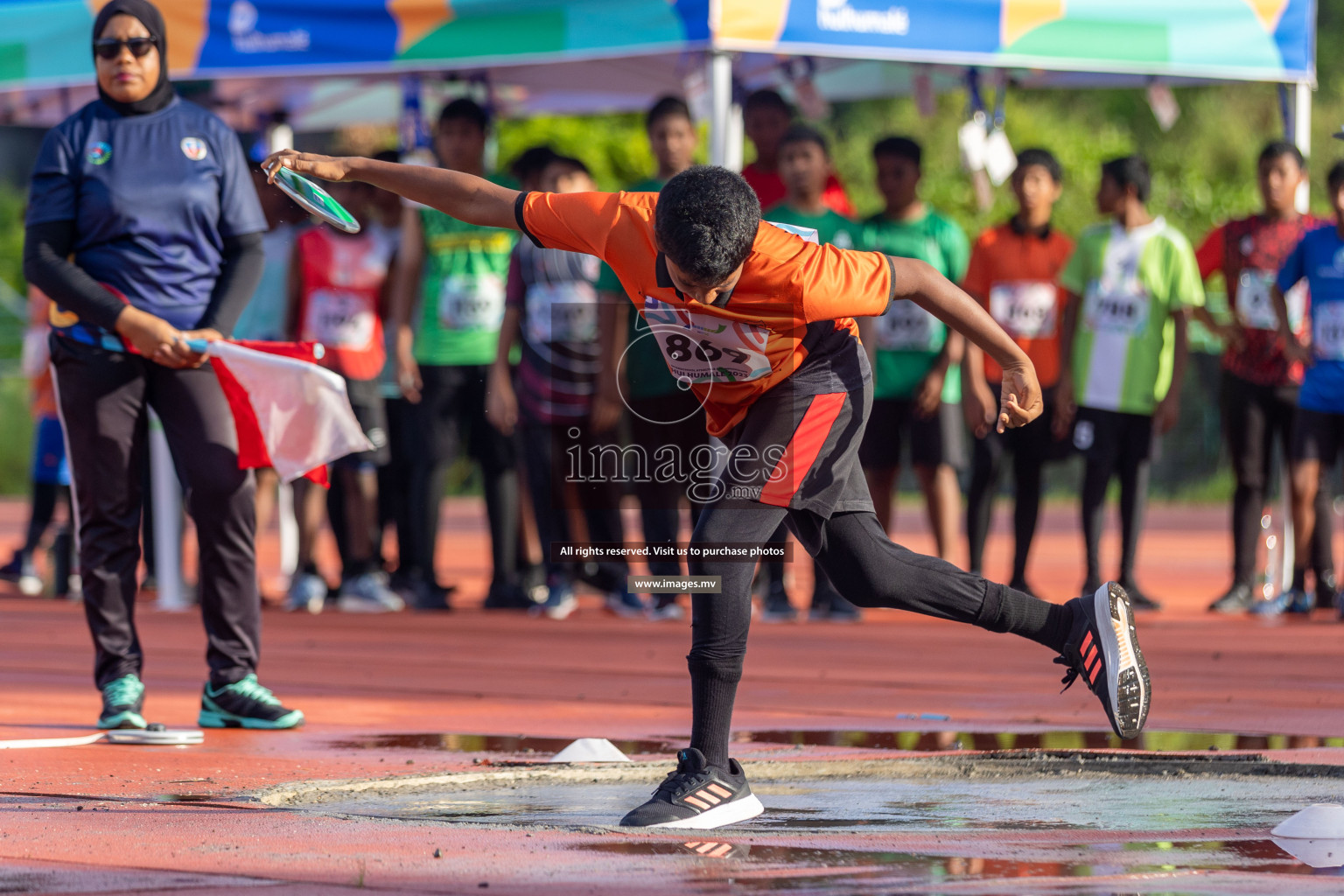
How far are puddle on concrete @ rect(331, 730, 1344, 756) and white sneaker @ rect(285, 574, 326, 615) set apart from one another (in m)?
4.01

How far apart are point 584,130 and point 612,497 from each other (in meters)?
17.2

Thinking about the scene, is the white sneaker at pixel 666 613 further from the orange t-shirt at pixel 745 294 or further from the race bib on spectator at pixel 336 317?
the orange t-shirt at pixel 745 294

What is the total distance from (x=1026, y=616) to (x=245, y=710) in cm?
246

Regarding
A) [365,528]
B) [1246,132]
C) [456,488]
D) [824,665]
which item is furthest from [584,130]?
[824,665]

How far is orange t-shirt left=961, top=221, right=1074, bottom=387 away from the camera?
8.97m

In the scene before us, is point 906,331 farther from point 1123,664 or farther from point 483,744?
point 1123,664

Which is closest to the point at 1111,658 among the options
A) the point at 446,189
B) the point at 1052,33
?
the point at 446,189

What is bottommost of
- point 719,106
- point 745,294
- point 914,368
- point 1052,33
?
point 914,368

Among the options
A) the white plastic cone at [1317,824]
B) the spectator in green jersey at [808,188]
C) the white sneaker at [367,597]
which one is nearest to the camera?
the white plastic cone at [1317,824]

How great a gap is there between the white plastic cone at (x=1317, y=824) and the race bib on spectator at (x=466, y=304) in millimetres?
5965

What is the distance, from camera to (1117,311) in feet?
29.2

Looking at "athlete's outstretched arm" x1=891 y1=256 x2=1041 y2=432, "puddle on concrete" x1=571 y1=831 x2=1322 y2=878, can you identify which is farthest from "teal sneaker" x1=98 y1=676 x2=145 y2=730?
"athlete's outstretched arm" x1=891 y1=256 x2=1041 y2=432

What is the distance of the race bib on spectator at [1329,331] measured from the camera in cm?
835

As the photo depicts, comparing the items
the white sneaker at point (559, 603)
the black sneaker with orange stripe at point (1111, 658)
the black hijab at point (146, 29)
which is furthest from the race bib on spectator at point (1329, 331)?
the black hijab at point (146, 29)
